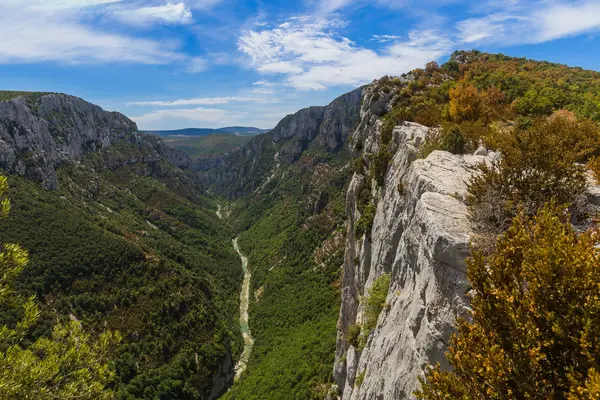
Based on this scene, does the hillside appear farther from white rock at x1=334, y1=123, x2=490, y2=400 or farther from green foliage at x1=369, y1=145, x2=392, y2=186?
green foliage at x1=369, y1=145, x2=392, y2=186

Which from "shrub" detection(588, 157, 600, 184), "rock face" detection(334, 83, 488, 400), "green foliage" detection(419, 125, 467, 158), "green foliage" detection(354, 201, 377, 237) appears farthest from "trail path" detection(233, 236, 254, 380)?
"shrub" detection(588, 157, 600, 184)

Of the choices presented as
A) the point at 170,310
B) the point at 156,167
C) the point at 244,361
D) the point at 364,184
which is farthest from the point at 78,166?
the point at 364,184

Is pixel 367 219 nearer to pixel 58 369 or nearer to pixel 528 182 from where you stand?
pixel 528 182

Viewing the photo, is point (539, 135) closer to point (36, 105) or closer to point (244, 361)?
point (244, 361)

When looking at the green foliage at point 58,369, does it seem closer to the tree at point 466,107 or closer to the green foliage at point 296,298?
the tree at point 466,107

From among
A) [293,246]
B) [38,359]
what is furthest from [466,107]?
[293,246]
